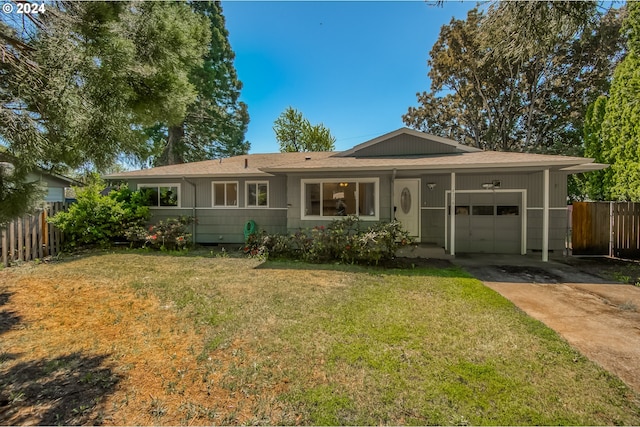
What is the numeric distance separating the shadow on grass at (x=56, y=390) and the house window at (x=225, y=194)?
26.1ft

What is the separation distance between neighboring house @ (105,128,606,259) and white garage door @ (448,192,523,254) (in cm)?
3

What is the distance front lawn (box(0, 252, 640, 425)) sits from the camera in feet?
7.25

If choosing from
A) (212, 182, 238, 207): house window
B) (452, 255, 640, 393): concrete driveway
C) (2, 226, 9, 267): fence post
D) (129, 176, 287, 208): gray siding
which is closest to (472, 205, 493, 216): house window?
(452, 255, 640, 393): concrete driveway

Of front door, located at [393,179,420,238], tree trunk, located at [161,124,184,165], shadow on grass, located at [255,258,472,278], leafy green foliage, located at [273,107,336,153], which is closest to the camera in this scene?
shadow on grass, located at [255,258,472,278]

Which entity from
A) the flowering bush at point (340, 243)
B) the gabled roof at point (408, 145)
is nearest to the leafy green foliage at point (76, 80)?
the flowering bush at point (340, 243)

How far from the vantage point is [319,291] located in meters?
5.25

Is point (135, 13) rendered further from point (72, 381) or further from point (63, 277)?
point (63, 277)

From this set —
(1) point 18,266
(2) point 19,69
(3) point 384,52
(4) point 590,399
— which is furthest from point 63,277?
(3) point 384,52

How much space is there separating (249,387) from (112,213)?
33.0 feet

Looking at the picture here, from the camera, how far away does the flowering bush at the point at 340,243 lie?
7270 millimetres

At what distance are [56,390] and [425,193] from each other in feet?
30.7

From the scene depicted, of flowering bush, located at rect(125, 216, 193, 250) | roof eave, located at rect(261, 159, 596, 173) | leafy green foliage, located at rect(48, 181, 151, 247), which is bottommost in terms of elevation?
flowering bush, located at rect(125, 216, 193, 250)

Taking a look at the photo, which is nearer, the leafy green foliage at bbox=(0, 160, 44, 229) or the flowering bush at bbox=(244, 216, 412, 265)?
the leafy green foliage at bbox=(0, 160, 44, 229)

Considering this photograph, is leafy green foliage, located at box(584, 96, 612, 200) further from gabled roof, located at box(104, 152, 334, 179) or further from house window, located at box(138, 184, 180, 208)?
house window, located at box(138, 184, 180, 208)
